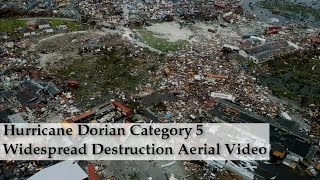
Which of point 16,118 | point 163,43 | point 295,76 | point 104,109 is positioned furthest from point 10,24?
point 295,76

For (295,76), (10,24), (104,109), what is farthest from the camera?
(10,24)

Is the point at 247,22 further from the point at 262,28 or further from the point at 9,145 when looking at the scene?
the point at 9,145

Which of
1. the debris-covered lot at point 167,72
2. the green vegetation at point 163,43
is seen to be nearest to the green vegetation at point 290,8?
the debris-covered lot at point 167,72

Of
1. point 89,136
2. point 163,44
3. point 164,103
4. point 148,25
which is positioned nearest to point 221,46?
point 163,44

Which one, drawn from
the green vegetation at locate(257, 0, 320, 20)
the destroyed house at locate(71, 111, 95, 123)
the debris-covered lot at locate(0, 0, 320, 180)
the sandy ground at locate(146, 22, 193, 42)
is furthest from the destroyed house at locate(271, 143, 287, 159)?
the green vegetation at locate(257, 0, 320, 20)

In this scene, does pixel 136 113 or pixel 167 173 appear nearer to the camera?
pixel 167 173

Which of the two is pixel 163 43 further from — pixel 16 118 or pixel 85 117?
pixel 16 118

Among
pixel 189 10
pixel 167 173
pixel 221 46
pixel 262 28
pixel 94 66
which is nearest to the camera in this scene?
pixel 167 173
